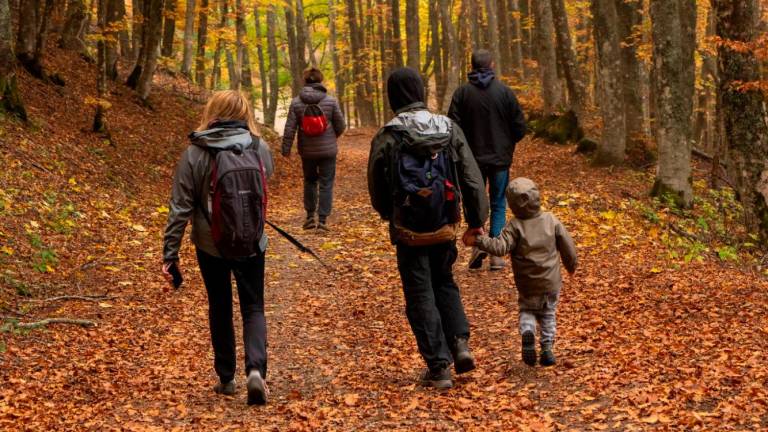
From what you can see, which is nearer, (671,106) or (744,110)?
(744,110)

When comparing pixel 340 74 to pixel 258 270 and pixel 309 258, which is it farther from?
pixel 258 270

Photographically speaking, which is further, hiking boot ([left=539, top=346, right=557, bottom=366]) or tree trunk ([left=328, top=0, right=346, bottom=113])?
tree trunk ([left=328, top=0, right=346, bottom=113])

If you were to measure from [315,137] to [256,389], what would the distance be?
21.1ft

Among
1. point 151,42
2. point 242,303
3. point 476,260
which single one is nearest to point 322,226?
point 476,260

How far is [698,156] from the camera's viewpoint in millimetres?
19625

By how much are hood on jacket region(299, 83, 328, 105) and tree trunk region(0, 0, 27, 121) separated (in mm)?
4989

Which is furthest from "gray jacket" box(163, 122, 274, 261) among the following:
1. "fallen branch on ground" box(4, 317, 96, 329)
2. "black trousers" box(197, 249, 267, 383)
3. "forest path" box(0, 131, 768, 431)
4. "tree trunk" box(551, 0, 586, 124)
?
"tree trunk" box(551, 0, 586, 124)

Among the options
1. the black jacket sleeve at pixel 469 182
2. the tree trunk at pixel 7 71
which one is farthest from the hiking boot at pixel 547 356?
the tree trunk at pixel 7 71

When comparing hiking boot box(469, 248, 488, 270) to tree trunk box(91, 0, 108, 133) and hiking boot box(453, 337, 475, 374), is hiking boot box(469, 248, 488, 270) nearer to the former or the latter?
hiking boot box(453, 337, 475, 374)

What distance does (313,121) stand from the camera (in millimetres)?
11320

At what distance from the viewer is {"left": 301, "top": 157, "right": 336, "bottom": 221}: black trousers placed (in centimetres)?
1163

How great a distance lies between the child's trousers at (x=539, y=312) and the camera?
571 cm

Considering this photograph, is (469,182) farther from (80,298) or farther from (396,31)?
(396,31)

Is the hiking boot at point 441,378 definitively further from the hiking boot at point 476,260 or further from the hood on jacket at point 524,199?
the hiking boot at point 476,260
